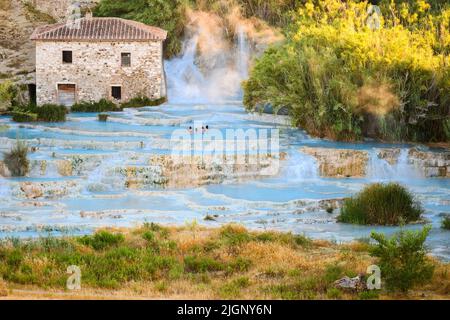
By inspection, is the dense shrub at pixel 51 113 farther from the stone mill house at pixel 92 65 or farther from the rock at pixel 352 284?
the rock at pixel 352 284

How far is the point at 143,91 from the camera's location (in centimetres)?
2570

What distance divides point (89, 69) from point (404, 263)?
15.8 meters

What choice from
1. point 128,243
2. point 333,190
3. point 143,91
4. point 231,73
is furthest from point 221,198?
point 231,73

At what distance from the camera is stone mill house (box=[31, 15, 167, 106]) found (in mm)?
25516

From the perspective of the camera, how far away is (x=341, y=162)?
18.9 meters

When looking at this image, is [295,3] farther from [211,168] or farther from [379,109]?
[211,168]

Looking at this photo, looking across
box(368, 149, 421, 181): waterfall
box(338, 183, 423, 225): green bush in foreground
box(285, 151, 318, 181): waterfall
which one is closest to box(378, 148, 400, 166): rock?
box(368, 149, 421, 181): waterfall

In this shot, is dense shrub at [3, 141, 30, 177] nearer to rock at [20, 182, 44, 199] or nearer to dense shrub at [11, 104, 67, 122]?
rock at [20, 182, 44, 199]

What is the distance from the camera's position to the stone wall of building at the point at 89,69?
→ 2553 cm

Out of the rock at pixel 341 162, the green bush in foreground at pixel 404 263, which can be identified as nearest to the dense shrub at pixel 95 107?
the rock at pixel 341 162

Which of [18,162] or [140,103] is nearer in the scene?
[18,162]

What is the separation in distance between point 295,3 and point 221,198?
1208 centimetres

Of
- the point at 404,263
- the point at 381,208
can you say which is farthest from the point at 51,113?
the point at 404,263

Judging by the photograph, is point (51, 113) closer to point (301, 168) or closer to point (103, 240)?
point (301, 168)
